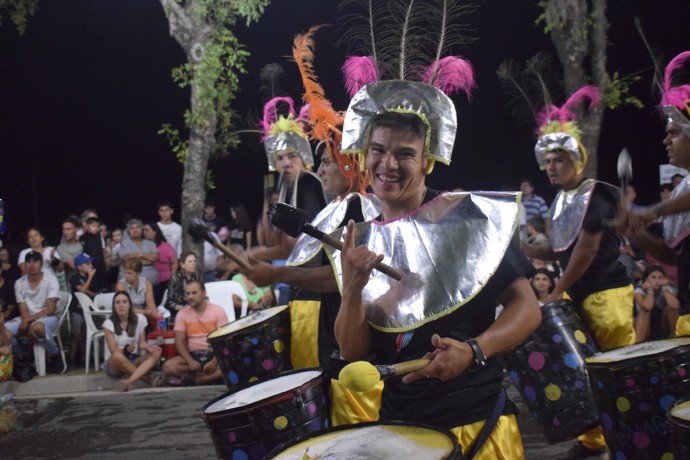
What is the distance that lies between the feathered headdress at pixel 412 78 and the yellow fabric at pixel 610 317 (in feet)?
9.22

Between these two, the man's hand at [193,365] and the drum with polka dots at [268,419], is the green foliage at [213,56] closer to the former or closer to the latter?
the man's hand at [193,365]

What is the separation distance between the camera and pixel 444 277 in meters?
2.58

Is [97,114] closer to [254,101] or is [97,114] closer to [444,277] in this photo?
[254,101]

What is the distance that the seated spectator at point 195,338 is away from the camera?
945cm

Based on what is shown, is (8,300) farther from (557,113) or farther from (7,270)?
(557,113)

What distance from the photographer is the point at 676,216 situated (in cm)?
427

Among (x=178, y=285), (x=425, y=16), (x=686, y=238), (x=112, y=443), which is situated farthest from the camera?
(x=178, y=285)

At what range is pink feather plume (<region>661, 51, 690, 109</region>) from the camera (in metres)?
4.65

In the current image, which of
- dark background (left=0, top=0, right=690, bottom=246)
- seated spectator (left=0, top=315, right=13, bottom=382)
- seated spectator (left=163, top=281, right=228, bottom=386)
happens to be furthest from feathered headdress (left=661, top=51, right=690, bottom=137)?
dark background (left=0, top=0, right=690, bottom=246)

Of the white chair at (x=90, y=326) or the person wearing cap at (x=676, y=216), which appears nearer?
the person wearing cap at (x=676, y=216)

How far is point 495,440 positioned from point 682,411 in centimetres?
80

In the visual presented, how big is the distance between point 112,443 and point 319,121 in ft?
12.9

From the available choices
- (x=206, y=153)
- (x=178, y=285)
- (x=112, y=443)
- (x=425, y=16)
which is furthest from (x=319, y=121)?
(x=206, y=153)

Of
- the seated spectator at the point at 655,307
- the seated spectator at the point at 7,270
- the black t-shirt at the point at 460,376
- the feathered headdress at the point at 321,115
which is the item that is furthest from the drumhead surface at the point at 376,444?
the seated spectator at the point at 7,270
